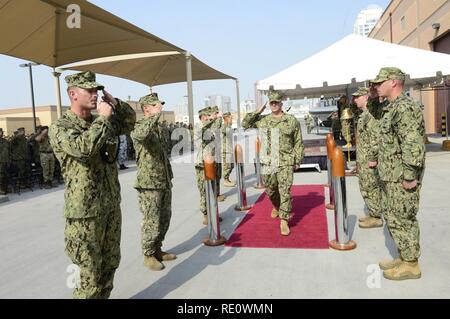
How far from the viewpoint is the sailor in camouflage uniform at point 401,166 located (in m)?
3.26

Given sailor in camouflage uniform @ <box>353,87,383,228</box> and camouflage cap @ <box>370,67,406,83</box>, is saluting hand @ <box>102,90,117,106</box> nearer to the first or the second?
camouflage cap @ <box>370,67,406,83</box>

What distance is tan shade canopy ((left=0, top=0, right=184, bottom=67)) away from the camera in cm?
492

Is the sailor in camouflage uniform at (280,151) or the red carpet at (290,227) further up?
the sailor in camouflage uniform at (280,151)

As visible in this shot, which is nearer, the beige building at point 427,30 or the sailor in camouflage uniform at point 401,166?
the sailor in camouflage uniform at point 401,166

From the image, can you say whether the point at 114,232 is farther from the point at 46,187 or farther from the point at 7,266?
the point at 46,187

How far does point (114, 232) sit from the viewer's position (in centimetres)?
288

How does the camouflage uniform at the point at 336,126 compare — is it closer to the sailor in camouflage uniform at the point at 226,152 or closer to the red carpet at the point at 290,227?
the sailor in camouflage uniform at the point at 226,152

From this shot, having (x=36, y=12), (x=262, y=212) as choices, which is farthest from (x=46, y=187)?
(x=262, y=212)

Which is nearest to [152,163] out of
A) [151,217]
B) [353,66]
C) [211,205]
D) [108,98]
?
[151,217]

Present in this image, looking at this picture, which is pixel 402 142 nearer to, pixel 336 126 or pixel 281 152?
pixel 281 152

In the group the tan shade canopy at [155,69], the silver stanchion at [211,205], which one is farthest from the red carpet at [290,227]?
the tan shade canopy at [155,69]

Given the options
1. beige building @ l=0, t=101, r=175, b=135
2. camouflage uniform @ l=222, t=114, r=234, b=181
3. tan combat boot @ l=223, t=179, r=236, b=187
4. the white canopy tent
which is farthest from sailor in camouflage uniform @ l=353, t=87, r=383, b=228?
beige building @ l=0, t=101, r=175, b=135

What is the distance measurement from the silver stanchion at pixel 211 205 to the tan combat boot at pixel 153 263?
88 cm

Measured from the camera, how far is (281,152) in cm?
504
